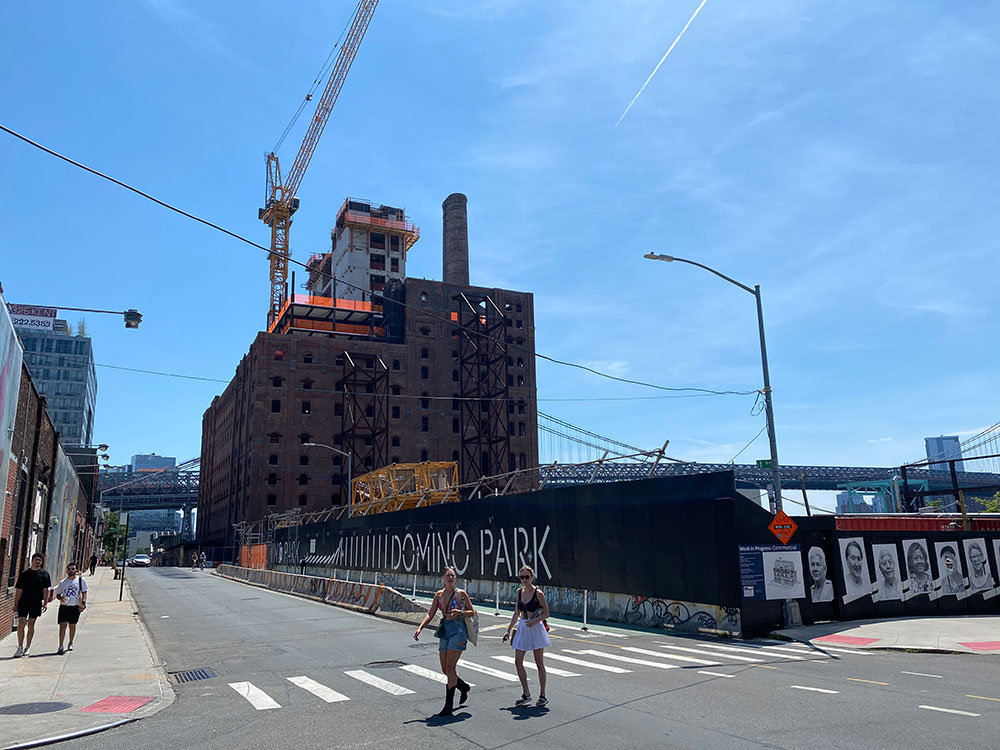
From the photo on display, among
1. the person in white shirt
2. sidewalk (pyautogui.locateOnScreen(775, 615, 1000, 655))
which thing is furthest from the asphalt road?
the person in white shirt

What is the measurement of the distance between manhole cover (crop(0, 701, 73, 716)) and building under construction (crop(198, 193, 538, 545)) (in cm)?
7936

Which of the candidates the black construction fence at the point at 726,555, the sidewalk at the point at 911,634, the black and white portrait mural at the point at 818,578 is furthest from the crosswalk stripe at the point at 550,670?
the black and white portrait mural at the point at 818,578

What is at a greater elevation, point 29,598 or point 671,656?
point 29,598

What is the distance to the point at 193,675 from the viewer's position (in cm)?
1373

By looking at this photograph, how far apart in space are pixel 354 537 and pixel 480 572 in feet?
57.0

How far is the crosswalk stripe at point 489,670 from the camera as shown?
12141 mm

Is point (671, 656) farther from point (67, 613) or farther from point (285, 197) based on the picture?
point (285, 197)

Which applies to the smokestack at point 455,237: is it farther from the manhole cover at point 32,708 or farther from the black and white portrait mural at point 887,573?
the manhole cover at point 32,708

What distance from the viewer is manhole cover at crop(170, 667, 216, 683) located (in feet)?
43.6

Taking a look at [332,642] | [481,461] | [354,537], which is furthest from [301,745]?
[481,461]

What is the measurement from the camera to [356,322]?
108 metres

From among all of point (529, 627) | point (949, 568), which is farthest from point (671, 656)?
point (949, 568)

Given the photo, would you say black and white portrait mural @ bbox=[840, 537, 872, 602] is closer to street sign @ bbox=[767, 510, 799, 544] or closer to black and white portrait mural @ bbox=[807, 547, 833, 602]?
black and white portrait mural @ bbox=[807, 547, 833, 602]

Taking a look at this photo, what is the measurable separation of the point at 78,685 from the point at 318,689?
4.25m
